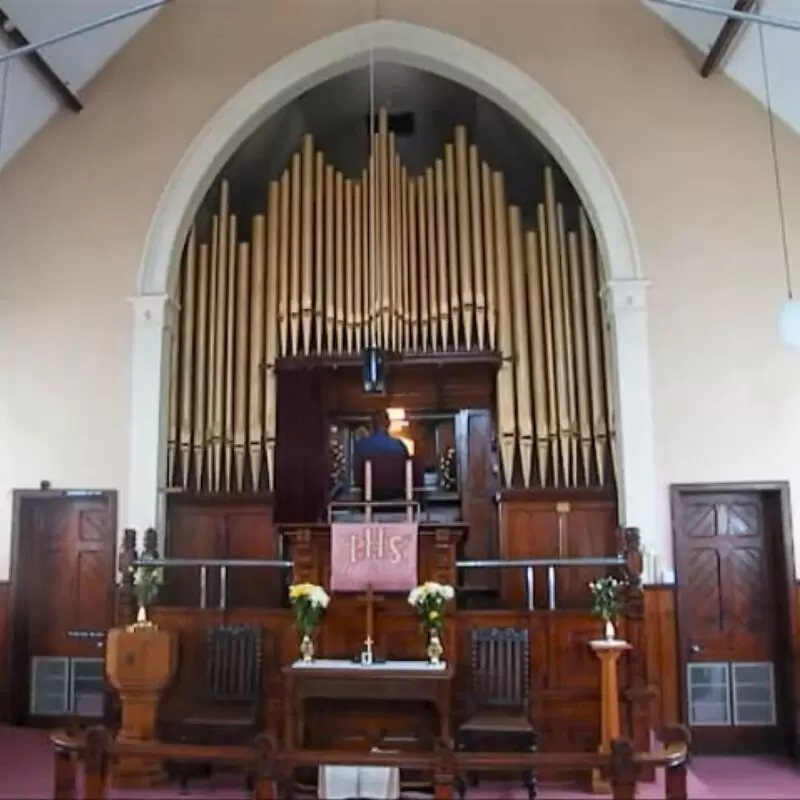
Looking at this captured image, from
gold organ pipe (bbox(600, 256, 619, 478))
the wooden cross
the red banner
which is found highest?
gold organ pipe (bbox(600, 256, 619, 478))

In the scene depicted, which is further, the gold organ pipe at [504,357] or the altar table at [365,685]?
the gold organ pipe at [504,357]

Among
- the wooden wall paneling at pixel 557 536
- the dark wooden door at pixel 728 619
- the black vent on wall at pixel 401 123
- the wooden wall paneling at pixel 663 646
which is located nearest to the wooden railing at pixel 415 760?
the wooden wall paneling at pixel 663 646

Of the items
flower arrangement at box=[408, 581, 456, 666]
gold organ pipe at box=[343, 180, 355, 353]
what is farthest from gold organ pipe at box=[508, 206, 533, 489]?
flower arrangement at box=[408, 581, 456, 666]

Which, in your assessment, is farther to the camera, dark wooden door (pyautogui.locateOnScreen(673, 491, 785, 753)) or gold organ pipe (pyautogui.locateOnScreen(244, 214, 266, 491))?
gold organ pipe (pyautogui.locateOnScreen(244, 214, 266, 491))

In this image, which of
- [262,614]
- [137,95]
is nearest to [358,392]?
[262,614]

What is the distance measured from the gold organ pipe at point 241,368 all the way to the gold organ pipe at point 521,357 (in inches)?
89.5

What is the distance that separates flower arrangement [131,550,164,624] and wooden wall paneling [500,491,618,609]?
9.58ft

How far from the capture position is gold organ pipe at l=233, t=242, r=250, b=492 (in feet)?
26.1

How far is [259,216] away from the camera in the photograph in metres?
8.30

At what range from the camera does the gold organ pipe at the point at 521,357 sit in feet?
25.4

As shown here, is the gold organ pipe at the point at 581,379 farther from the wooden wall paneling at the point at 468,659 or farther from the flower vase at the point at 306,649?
the flower vase at the point at 306,649

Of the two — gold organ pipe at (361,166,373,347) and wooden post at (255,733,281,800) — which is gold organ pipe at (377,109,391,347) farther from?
wooden post at (255,733,281,800)

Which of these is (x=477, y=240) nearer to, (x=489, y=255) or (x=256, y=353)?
(x=489, y=255)

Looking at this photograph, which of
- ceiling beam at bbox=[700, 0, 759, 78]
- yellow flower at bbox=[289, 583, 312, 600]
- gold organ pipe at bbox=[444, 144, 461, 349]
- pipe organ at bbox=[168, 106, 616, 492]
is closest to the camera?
yellow flower at bbox=[289, 583, 312, 600]
